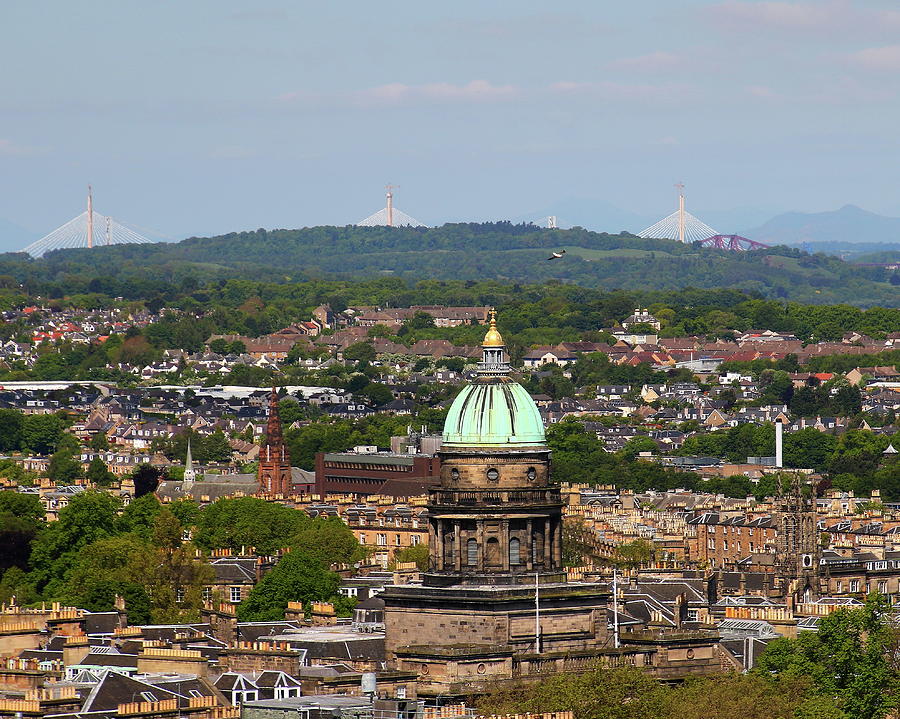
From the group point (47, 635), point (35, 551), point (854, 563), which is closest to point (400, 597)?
point (47, 635)

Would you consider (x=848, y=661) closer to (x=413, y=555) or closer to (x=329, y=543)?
(x=329, y=543)

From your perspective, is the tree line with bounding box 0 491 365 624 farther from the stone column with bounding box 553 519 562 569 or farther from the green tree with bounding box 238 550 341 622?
the stone column with bounding box 553 519 562 569

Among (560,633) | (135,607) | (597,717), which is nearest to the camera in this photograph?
(597,717)

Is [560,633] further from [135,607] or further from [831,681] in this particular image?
[135,607]

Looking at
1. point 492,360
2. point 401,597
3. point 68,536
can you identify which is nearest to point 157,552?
point 68,536

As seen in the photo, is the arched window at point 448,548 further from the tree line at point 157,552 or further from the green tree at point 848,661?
the tree line at point 157,552

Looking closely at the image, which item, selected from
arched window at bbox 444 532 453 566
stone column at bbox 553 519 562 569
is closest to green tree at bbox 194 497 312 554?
stone column at bbox 553 519 562 569
